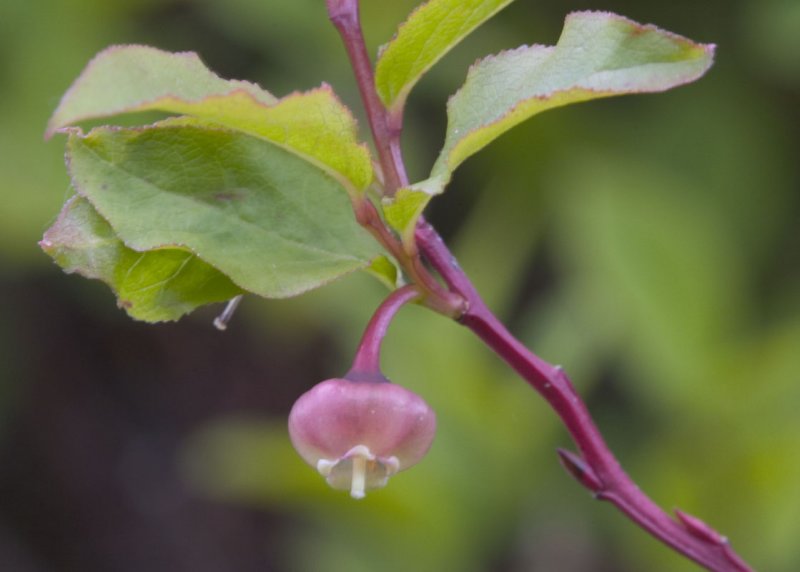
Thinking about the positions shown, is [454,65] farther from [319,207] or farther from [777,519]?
[319,207]

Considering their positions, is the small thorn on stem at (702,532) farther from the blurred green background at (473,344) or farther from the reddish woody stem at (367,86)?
the blurred green background at (473,344)

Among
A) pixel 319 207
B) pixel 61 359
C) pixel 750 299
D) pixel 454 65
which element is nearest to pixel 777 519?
pixel 750 299

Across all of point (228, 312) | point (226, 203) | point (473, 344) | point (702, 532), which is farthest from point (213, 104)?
point (473, 344)

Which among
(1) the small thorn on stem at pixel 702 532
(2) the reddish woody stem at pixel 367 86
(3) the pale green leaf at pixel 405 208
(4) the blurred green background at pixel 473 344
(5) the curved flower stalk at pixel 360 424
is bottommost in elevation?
(4) the blurred green background at pixel 473 344

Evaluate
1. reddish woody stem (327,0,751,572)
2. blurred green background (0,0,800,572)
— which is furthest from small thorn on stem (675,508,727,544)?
blurred green background (0,0,800,572)

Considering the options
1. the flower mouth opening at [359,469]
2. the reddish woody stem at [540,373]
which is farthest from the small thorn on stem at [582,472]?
the flower mouth opening at [359,469]

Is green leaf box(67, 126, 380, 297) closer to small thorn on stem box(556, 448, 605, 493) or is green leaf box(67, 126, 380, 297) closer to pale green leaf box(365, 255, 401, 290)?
pale green leaf box(365, 255, 401, 290)

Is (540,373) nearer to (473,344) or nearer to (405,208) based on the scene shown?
(405,208)
